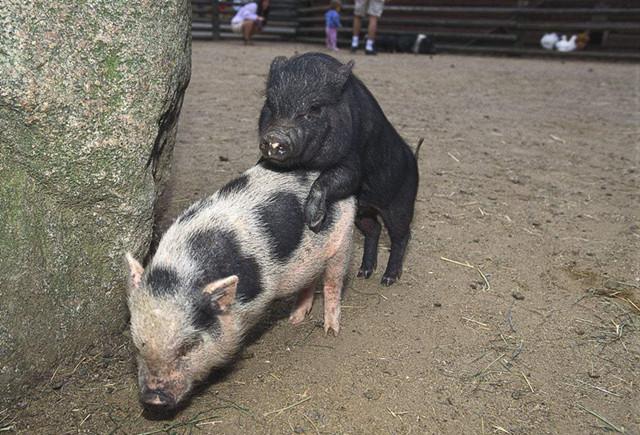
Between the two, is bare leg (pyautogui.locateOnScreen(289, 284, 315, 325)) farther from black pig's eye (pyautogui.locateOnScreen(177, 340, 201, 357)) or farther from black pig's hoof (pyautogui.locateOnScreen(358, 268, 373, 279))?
black pig's eye (pyautogui.locateOnScreen(177, 340, 201, 357))

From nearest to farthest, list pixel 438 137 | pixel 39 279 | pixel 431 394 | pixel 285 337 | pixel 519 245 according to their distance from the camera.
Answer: pixel 39 279
pixel 431 394
pixel 285 337
pixel 519 245
pixel 438 137

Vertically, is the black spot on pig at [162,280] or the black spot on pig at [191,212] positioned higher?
the black spot on pig at [191,212]

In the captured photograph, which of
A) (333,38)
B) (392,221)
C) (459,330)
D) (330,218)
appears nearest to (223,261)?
(330,218)

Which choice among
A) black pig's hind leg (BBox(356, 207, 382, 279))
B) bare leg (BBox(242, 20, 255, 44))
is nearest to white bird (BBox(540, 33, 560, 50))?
bare leg (BBox(242, 20, 255, 44))

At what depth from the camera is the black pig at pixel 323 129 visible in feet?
10.2

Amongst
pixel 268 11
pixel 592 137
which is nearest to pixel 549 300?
pixel 592 137

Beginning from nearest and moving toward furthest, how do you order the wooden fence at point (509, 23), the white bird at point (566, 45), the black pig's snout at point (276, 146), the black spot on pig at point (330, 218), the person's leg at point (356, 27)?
the black pig's snout at point (276, 146)
the black spot on pig at point (330, 218)
the person's leg at point (356, 27)
the wooden fence at point (509, 23)
the white bird at point (566, 45)

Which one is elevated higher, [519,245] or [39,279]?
[39,279]

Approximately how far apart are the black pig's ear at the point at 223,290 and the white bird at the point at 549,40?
1553 cm

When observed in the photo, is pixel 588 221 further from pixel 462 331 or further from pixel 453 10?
pixel 453 10

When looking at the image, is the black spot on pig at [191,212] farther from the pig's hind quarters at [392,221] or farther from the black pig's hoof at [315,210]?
the pig's hind quarters at [392,221]

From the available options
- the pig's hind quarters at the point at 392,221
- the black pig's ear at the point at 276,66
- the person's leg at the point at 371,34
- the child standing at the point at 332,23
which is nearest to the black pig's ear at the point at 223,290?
the black pig's ear at the point at 276,66

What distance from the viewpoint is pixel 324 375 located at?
3043mm

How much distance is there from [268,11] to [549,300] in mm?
18006
